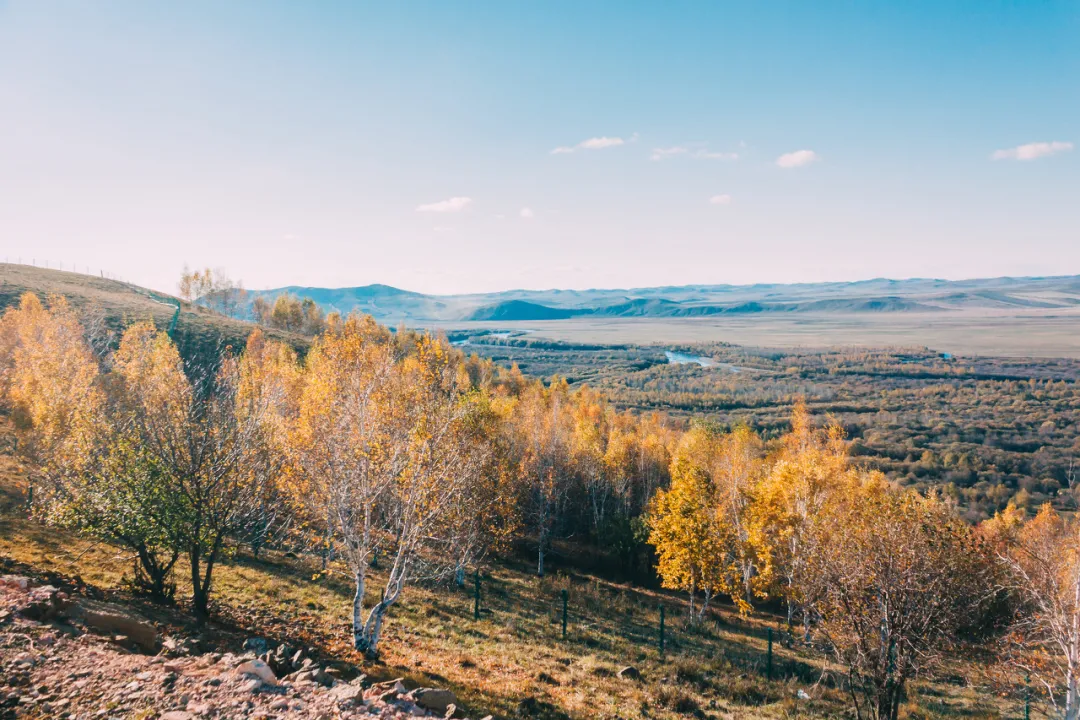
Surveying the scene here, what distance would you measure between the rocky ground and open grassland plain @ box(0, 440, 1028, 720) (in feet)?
6.56

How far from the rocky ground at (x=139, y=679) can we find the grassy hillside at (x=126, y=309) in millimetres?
78100

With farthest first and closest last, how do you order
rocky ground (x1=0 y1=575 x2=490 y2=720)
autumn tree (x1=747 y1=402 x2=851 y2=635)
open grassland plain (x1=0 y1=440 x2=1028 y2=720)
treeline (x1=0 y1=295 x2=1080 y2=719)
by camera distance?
1. autumn tree (x1=747 y1=402 x2=851 y2=635)
2. open grassland plain (x1=0 y1=440 x2=1028 y2=720)
3. treeline (x1=0 y1=295 x2=1080 y2=719)
4. rocky ground (x1=0 y1=575 x2=490 y2=720)

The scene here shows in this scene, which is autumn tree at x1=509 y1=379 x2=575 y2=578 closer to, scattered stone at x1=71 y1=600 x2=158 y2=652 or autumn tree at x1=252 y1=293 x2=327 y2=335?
scattered stone at x1=71 y1=600 x2=158 y2=652

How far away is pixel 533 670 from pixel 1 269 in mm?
159630

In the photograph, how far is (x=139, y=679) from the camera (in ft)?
33.0

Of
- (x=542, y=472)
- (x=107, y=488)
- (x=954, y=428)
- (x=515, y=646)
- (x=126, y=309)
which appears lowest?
(x=954, y=428)

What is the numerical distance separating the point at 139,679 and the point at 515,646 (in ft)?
45.2

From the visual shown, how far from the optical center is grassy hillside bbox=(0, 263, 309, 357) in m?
89.2

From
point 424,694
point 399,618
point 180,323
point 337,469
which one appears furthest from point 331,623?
point 180,323

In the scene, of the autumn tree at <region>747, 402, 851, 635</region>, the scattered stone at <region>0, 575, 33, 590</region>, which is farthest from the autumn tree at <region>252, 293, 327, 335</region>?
the scattered stone at <region>0, 575, 33, 590</region>

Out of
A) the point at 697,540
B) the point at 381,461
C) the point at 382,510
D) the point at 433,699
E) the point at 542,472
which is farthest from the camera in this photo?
the point at 542,472

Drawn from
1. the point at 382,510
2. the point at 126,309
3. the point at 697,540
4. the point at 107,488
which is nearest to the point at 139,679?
the point at 107,488

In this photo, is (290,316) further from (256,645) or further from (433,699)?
(433,699)

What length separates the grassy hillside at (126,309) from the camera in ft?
→ 293
